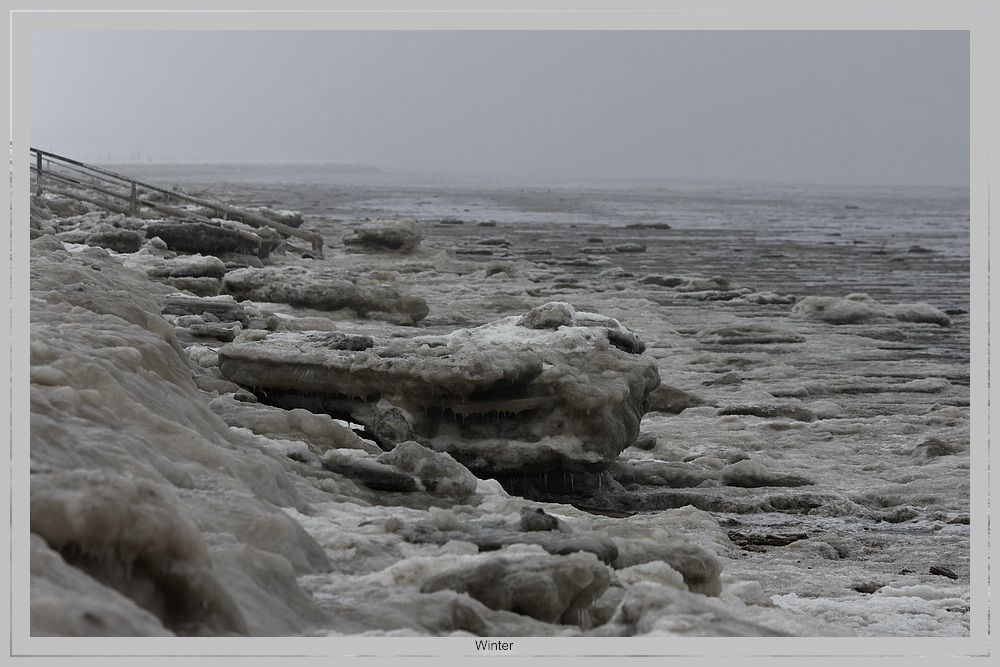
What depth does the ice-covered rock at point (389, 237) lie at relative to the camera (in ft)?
72.3

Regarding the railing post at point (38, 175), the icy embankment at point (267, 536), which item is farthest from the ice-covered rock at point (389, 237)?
the icy embankment at point (267, 536)

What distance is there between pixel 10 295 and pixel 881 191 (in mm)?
99919

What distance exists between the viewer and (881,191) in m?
96.2

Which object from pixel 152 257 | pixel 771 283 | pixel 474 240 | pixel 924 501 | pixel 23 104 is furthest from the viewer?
pixel 474 240

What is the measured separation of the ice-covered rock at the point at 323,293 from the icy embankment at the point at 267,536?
662 cm

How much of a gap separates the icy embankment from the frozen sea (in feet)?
0.30

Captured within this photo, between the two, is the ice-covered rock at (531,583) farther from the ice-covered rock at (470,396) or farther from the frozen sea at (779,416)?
the ice-covered rock at (470,396)

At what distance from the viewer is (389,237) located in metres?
22.1

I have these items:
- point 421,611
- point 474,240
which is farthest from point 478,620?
point 474,240

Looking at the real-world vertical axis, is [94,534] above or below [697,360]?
above

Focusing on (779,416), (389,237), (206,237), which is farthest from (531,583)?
(389,237)

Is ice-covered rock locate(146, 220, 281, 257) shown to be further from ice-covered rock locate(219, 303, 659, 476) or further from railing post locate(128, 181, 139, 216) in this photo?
ice-covered rock locate(219, 303, 659, 476)

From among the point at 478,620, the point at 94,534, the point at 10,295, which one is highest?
the point at 10,295

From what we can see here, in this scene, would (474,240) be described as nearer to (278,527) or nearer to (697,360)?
(697,360)
